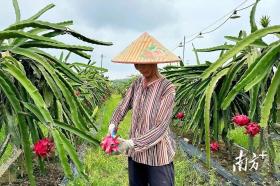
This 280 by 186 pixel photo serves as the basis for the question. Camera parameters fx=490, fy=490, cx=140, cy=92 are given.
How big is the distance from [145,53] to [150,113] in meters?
0.37

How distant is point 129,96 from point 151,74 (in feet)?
0.90

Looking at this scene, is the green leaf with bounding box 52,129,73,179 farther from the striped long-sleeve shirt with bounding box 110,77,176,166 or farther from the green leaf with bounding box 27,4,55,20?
the green leaf with bounding box 27,4,55,20

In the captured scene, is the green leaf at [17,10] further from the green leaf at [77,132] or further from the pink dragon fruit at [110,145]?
the pink dragon fruit at [110,145]

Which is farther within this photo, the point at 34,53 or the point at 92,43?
the point at 92,43

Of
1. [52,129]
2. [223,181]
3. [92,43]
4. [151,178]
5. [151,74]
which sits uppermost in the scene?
[92,43]

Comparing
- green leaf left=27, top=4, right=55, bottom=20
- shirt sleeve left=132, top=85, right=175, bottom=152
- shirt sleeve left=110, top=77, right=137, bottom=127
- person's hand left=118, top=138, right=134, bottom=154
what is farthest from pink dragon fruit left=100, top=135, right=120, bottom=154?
green leaf left=27, top=4, right=55, bottom=20

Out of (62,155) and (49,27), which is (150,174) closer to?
(62,155)

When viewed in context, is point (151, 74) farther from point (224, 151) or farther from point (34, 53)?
point (224, 151)

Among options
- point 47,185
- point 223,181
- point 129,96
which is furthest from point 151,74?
point 223,181

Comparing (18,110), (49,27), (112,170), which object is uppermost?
(49,27)

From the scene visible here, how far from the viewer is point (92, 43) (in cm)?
349

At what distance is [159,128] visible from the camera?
2.89 meters

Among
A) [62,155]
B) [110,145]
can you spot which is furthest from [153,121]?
[62,155]

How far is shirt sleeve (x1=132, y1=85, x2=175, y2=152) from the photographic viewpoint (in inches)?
112
